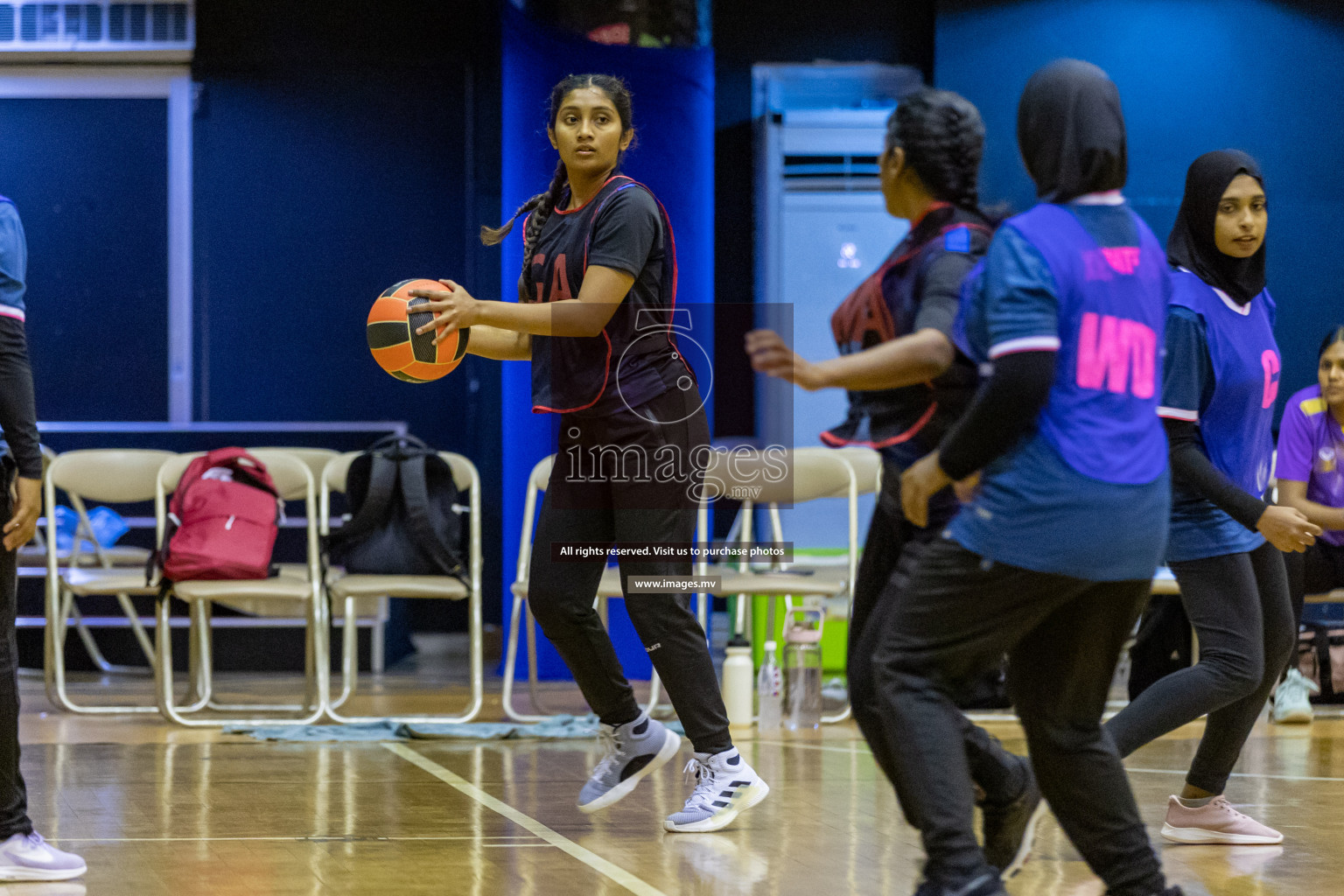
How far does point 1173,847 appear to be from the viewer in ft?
11.2

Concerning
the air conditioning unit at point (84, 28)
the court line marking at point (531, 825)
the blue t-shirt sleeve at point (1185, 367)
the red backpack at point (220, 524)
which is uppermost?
the air conditioning unit at point (84, 28)

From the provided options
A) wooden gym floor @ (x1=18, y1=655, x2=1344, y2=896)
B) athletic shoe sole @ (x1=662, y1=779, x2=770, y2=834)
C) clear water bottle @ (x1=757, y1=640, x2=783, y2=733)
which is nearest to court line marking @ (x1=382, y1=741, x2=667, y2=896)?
wooden gym floor @ (x1=18, y1=655, x2=1344, y2=896)

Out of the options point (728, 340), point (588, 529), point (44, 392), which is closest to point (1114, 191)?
point (588, 529)

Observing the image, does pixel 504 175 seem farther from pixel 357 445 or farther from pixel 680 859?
pixel 680 859

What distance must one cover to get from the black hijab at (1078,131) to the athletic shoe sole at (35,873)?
225 cm

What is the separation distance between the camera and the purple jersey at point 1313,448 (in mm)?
5176

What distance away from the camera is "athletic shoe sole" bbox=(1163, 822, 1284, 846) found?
3432 millimetres

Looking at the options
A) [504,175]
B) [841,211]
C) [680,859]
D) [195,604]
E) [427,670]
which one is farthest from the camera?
[841,211]

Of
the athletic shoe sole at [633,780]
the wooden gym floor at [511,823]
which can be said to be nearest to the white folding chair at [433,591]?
the wooden gym floor at [511,823]

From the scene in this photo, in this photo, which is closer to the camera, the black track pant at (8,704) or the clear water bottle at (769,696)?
the black track pant at (8,704)

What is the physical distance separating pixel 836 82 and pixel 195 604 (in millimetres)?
4564

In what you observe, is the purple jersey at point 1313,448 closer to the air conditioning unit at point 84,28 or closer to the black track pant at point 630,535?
the black track pant at point 630,535

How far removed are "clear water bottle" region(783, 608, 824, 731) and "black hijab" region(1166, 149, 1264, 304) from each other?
2634 millimetres

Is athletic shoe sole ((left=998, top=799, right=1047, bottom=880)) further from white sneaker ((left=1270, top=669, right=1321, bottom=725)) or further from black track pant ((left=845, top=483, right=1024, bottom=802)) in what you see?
white sneaker ((left=1270, top=669, right=1321, bottom=725))
